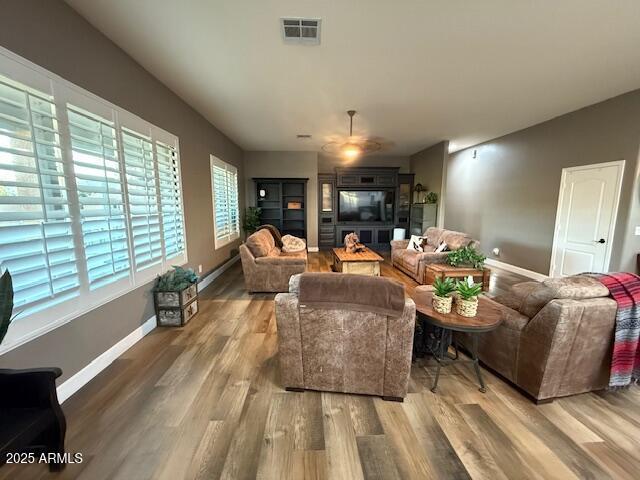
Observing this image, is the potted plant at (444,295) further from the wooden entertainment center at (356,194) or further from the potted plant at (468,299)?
the wooden entertainment center at (356,194)

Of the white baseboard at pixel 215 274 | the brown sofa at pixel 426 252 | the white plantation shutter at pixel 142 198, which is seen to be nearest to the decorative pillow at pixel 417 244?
the brown sofa at pixel 426 252

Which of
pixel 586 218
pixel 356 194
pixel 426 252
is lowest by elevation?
pixel 426 252

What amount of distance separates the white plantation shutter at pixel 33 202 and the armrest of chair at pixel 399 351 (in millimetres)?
2269

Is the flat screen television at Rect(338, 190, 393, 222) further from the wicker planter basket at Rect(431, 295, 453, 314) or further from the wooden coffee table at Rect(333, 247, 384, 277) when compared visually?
the wicker planter basket at Rect(431, 295, 453, 314)

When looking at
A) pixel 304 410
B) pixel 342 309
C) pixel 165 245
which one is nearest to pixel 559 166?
pixel 342 309

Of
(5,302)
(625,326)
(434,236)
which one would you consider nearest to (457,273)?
(434,236)

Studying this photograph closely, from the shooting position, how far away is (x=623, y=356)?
5.65 ft

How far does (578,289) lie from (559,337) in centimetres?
34

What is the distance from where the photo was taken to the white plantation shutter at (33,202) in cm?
147

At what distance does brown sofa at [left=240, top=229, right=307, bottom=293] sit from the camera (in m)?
3.86

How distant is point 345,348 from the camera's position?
1.77 meters

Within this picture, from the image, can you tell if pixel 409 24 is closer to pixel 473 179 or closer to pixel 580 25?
pixel 580 25

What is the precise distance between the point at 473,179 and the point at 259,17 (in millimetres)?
6155

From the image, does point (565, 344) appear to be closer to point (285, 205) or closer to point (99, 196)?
point (99, 196)
